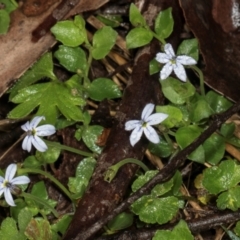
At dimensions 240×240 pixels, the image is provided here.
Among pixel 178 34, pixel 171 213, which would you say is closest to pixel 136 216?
pixel 171 213

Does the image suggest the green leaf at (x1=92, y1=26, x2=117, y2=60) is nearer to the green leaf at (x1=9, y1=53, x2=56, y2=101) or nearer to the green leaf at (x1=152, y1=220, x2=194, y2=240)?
the green leaf at (x1=9, y1=53, x2=56, y2=101)

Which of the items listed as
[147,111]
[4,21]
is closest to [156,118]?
[147,111]

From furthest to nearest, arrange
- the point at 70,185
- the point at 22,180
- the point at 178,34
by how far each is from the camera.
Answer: the point at 178,34 < the point at 70,185 < the point at 22,180

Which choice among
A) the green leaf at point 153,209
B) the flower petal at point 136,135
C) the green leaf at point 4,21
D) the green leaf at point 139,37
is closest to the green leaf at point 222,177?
the green leaf at point 153,209

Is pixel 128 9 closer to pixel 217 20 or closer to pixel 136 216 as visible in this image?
pixel 217 20

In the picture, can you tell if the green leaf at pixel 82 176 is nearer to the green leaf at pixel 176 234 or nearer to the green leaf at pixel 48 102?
the green leaf at pixel 48 102

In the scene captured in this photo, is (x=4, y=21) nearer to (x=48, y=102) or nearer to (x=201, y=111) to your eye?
(x=48, y=102)
